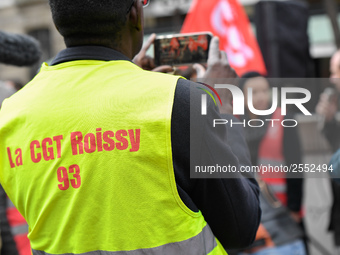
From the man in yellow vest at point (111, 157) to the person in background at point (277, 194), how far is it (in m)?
2.27

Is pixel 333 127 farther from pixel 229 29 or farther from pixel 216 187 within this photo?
pixel 216 187

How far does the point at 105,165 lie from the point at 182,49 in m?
0.63

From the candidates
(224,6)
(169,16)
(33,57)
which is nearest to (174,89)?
(33,57)

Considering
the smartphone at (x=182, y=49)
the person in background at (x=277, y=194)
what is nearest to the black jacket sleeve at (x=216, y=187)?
the smartphone at (x=182, y=49)

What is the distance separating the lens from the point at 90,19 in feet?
4.25

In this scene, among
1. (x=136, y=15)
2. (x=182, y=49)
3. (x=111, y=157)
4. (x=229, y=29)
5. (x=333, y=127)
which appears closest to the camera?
(x=111, y=157)

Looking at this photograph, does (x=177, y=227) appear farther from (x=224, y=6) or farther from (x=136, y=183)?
(x=224, y=6)

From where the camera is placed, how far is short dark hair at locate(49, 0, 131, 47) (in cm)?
128

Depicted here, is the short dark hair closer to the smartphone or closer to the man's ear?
the man's ear

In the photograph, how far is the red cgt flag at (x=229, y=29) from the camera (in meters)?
4.15

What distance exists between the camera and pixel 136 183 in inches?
48.2

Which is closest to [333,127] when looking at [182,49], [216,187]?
[182,49]

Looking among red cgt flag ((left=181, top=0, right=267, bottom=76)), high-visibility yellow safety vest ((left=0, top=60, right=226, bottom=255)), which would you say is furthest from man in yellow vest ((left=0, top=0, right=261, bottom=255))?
red cgt flag ((left=181, top=0, right=267, bottom=76))

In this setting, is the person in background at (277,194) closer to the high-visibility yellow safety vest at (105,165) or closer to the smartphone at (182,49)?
the smartphone at (182,49)
